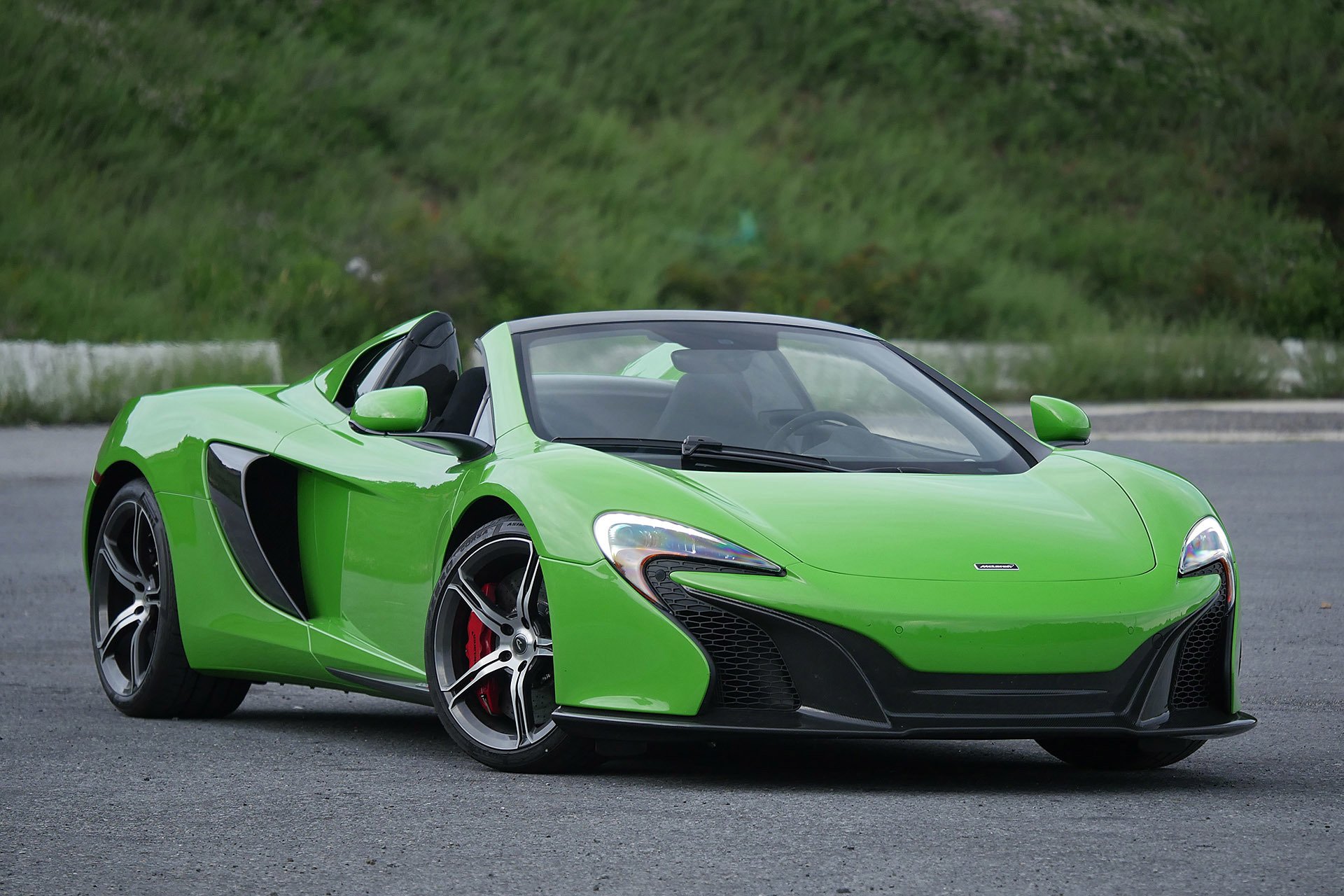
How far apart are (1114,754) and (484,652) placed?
1.74 metres

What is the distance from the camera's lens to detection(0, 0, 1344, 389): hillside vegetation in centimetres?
2795

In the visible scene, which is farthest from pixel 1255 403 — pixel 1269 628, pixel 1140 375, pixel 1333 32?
pixel 1333 32

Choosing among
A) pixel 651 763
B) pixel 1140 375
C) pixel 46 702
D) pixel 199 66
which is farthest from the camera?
pixel 199 66

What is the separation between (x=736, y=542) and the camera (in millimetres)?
4984

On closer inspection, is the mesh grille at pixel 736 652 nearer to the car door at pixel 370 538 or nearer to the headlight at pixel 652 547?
the headlight at pixel 652 547

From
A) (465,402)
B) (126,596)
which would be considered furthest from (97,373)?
(465,402)

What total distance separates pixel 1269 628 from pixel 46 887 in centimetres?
602

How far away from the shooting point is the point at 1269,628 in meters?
8.82

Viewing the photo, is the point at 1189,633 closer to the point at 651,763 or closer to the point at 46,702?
the point at 651,763

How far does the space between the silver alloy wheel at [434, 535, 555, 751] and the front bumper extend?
37 centimetres

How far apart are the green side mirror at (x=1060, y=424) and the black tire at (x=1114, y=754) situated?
0.91 metres

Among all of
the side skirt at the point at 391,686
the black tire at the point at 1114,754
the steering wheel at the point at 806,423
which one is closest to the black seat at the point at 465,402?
the side skirt at the point at 391,686

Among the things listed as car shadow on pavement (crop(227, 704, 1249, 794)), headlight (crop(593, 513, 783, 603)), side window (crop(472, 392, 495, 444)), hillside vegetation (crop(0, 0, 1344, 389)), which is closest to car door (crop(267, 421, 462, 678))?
side window (crop(472, 392, 495, 444))

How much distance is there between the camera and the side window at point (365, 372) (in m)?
6.78
